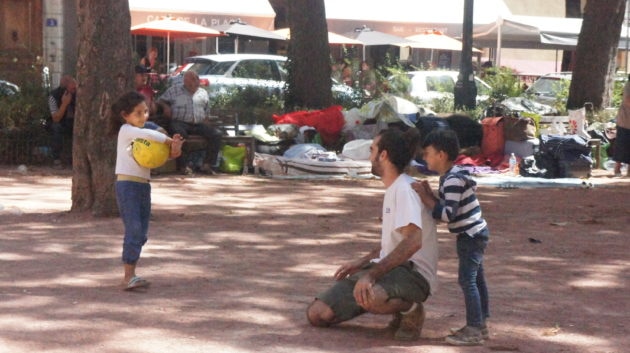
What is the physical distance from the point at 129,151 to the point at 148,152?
0.17 m

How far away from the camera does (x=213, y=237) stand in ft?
36.2

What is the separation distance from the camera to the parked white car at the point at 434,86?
76.6ft

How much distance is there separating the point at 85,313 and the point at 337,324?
157cm

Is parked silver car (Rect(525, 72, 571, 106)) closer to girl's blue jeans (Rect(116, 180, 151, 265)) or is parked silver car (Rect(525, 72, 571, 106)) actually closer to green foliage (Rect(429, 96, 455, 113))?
green foliage (Rect(429, 96, 455, 113))

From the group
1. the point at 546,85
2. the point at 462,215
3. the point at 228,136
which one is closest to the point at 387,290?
the point at 462,215

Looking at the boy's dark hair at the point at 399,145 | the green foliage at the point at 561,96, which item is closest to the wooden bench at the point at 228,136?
the green foliage at the point at 561,96

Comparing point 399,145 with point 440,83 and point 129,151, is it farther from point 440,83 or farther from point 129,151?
point 440,83

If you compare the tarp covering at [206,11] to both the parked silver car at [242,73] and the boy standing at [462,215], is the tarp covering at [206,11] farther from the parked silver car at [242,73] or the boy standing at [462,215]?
the boy standing at [462,215]

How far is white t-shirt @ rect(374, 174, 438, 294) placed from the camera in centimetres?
678

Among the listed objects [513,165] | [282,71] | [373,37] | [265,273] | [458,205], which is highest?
[373,37]

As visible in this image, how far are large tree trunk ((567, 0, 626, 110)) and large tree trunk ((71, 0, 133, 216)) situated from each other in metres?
11.3

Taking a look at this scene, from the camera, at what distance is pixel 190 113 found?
17.1 metres

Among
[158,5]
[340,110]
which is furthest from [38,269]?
[158,5]

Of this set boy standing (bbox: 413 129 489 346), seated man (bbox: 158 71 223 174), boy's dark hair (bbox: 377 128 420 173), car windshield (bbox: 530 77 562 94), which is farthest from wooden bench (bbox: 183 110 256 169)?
car windshield (bbox: 530 77 562 94)
